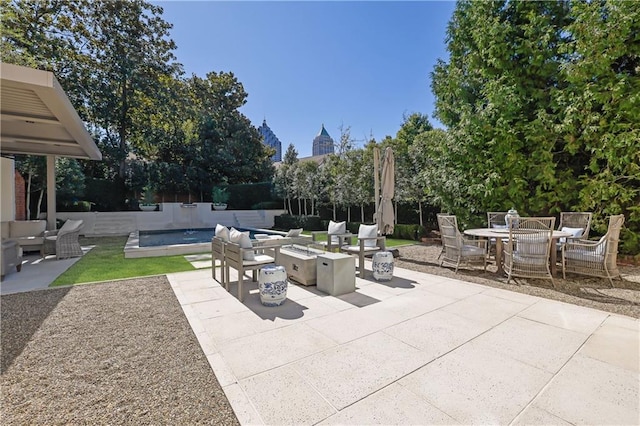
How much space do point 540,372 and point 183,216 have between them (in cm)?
1990

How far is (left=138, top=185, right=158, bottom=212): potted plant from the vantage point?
18484mm

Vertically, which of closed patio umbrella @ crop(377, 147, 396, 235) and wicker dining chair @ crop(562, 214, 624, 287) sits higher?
closed patio umbrella @ crop(377, 147, 396, 235)

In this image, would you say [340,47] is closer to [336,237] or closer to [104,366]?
[336,237]

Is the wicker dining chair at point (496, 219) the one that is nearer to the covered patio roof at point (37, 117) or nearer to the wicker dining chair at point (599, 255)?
the wicker dining chair at point (599, 255)

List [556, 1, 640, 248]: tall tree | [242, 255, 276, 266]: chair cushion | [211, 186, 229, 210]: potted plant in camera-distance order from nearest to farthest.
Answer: [242, 255, 276, 266]: chair cushion
[556, 1, 640, 248]: tall tree
[211, 186, 229, 210]: potted plant

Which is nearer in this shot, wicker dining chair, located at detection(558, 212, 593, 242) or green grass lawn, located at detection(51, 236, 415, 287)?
green grass lawn, located at detection(51, 236, 415, 287)

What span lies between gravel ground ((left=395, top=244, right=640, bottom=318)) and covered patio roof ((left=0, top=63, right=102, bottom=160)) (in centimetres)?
832

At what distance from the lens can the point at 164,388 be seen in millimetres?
2461

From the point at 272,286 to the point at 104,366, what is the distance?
208cm

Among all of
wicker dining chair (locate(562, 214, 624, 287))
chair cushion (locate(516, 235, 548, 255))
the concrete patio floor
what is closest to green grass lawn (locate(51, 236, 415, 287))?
the concrete patio floor

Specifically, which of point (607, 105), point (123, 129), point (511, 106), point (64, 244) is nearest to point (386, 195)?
point (511, 106)

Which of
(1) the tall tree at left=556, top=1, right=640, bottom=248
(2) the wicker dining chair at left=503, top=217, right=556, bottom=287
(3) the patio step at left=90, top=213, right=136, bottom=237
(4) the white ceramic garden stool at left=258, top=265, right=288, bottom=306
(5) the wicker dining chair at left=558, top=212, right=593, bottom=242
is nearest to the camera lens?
(4) the white ceramic garden stool at left=258, top=265, right=288, bottom=306

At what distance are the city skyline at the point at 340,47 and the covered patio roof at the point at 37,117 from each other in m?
5.61

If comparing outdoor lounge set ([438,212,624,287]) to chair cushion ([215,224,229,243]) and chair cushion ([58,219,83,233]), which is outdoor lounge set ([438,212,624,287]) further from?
chair cushion ([58,219,83,233])
